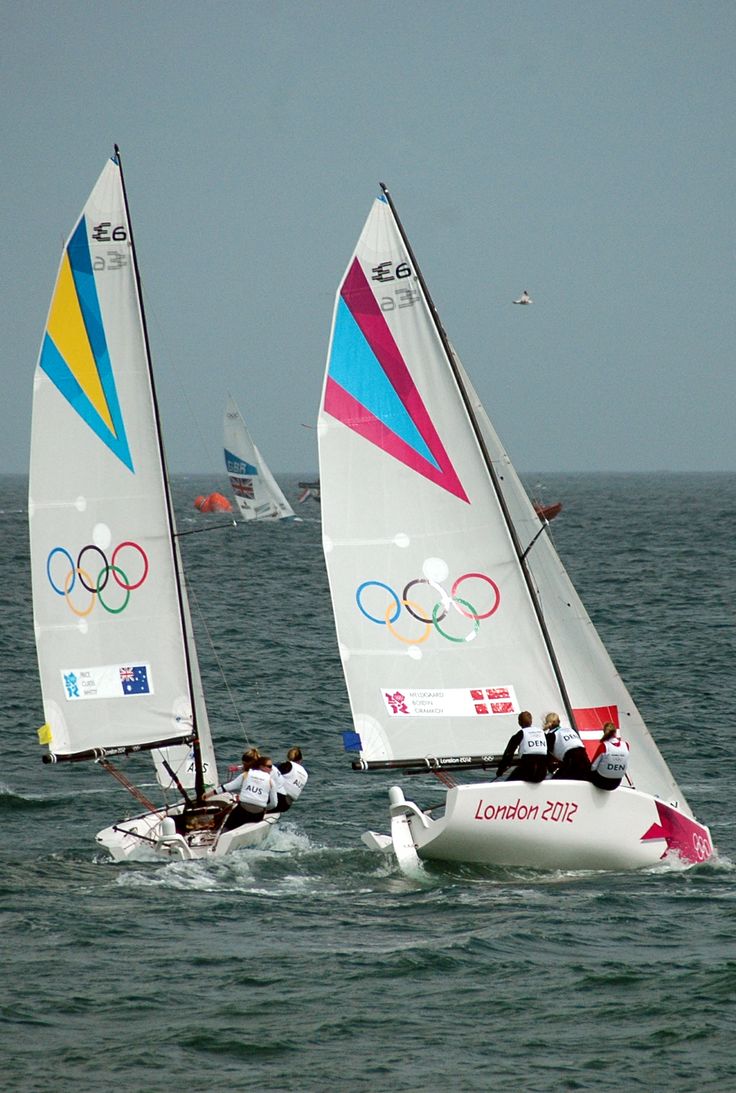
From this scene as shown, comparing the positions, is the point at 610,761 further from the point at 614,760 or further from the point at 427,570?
the point at 427,570

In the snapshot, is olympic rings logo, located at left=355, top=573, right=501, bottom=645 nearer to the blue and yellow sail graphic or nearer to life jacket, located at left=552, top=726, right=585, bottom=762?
life jacket, located at left=552, top=726, right=585, bottom=762

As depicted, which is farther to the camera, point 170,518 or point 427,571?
point 170,518

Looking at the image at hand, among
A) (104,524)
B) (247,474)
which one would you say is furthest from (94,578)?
(247,474)

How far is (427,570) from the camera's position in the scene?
1830 cm

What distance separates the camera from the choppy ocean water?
12.3m

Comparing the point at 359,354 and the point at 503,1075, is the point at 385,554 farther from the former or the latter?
the point at 503,1075

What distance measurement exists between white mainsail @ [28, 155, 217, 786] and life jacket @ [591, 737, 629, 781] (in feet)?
18.7

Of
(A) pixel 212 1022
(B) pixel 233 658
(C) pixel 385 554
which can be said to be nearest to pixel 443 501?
(C) pixel 385 554

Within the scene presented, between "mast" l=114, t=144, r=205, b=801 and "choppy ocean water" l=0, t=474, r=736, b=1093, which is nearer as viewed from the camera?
"choppy ocean water" l=0, t=474, r=736, b=1093

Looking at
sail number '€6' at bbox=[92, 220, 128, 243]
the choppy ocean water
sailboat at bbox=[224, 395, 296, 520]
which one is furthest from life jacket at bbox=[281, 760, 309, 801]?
sailboat at bbox=[224, 395, 296, 520]

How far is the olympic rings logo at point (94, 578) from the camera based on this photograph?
1975 cm

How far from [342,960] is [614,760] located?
405 centimetres

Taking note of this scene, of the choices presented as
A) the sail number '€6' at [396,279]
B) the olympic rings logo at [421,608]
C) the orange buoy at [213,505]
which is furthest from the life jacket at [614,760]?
the orange buoy at [213,505]

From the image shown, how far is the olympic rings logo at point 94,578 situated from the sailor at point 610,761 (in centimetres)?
650
